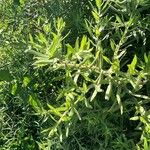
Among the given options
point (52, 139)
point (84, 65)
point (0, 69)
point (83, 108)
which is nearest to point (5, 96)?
point (0, 69)

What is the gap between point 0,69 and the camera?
2.23 metres

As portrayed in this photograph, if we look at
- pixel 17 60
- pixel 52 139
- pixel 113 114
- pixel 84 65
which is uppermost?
pixel 84 65

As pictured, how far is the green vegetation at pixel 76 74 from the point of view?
1696mm

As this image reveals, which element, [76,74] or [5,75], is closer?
[76,74]

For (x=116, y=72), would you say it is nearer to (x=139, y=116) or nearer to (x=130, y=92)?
(x=130, y=92)

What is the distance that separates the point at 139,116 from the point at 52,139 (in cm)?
45

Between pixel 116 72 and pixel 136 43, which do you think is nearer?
pixel 116 72

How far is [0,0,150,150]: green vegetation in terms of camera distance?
1.70m

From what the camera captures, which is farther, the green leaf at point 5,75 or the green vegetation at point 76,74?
the green leaf at point 5,75

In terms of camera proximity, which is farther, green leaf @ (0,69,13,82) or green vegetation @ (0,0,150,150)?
green leaf @ (0,69,13,82)

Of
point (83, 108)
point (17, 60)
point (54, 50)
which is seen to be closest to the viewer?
point (54, 50)

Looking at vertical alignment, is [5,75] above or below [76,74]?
A: below

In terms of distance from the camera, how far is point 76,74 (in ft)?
5.58

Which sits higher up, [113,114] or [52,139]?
[113,114]
